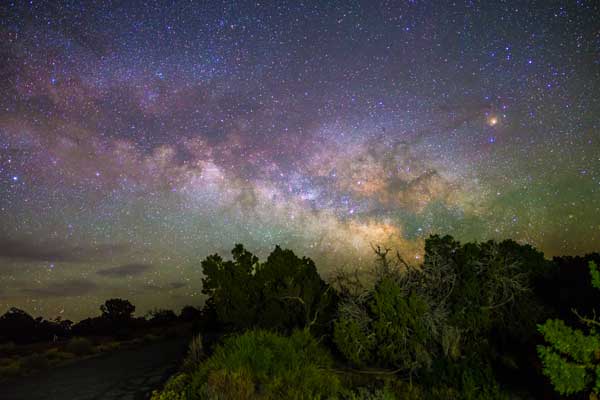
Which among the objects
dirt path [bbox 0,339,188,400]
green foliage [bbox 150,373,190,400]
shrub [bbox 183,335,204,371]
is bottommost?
dirt path [bbox 0,339,188,400]

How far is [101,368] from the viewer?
1418cm

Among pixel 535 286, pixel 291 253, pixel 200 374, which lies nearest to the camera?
pixel 200 374

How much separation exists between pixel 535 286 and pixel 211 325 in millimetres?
19921

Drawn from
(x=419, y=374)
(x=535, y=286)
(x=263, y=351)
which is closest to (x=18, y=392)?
(x=263, y=351)

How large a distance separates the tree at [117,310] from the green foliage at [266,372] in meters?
35.6

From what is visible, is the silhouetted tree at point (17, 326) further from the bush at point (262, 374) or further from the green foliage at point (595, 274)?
the green foliage at point (595, 274)

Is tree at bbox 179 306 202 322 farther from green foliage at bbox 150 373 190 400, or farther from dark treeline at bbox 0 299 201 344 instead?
green foliage at bbox 150 373 190 400

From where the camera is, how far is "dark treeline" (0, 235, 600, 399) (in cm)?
785

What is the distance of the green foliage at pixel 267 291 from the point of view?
51.4 ft

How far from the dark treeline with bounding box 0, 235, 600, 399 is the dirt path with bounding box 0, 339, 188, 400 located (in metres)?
1.18

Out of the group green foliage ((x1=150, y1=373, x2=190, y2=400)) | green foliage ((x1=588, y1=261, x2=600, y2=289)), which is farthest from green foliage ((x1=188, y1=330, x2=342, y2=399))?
green foliage ((x1=588, y1=261, x2=600, y2=289))

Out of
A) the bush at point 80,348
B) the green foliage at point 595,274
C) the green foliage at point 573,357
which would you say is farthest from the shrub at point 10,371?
the green foliage at point 595,274

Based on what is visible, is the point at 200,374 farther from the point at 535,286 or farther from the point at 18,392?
the point at 535,286

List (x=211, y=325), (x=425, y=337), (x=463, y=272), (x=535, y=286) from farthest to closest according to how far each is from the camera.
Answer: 1. (x=211, y=325)
2. (x=535, y=286)
3. (x=463, y=272)
4. (x=425, y=337)
